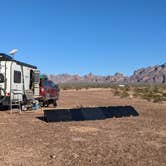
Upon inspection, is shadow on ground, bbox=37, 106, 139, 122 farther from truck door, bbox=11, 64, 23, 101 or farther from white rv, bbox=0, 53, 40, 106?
truck door, bbox=11, 64, 23, 101

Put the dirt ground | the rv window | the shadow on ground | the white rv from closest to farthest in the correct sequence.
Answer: the dirt ground, the shadow on ground, the white rv, the rv window

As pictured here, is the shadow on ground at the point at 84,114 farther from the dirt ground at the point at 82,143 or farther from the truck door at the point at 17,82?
the truck door at the point at 17,82

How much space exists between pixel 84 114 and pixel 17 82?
15.5 feet

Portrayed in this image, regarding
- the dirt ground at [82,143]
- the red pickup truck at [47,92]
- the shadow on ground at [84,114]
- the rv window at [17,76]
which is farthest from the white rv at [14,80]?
the dirt ground at [82,143]

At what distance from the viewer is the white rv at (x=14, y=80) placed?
66.9 ft

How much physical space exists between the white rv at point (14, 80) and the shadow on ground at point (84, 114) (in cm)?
295

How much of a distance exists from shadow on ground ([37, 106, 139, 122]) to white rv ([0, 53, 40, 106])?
2950 mm

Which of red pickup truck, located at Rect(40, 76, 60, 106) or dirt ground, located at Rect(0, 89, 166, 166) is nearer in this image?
dirt ground, located at Rect(0, 89, 166, 166)

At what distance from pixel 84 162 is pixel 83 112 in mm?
9796

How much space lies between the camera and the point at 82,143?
11.5 metres

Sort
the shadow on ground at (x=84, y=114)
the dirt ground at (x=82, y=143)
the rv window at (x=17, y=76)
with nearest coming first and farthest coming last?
the dirt ground at (x=82, y=143) → the shadow on ground at (x=84, y=114) → the rv window at (x=17, y=76)

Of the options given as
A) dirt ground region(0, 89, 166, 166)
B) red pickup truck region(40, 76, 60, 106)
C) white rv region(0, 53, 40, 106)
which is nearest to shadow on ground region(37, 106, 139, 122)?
dirt ground region(0, 89, 166, 166)

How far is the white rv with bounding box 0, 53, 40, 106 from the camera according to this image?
20.4 m

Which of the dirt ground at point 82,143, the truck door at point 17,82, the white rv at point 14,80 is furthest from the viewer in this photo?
the truck door at point 17,82
